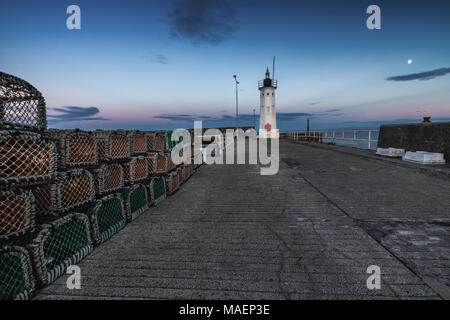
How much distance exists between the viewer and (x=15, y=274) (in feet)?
7.04

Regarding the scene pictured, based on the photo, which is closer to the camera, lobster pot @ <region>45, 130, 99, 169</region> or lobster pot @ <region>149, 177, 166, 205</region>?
lobster pot @ <region>45, 130, 99, 169</region>

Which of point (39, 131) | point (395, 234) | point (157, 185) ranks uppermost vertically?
point (39, 131)

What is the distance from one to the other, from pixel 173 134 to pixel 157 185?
2.37m

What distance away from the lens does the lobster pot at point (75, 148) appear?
113 inches

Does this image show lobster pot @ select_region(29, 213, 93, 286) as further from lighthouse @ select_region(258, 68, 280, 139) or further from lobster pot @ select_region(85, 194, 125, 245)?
lighthouse @ select_region(258, 68, 280, 139)

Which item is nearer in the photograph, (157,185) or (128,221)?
(128,221)

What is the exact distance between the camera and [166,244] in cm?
329

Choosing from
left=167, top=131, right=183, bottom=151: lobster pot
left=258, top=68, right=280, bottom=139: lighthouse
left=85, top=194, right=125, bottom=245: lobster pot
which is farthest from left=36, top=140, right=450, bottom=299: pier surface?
left=258, top=68, right=280, bottom=139: lighthouse

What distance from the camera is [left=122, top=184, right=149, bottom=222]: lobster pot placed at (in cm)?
414

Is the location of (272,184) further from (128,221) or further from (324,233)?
(128,221)

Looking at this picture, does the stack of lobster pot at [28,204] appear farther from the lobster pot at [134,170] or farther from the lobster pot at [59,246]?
the lobster pot at [134,170]

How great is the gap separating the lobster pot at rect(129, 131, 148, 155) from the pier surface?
4.73 ft

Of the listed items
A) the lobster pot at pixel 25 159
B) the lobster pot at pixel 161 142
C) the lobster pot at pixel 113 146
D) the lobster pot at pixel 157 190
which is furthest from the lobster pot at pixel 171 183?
the lobster pot at pixel 25 159

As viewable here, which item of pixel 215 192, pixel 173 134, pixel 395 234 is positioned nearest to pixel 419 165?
pixel 395 234
